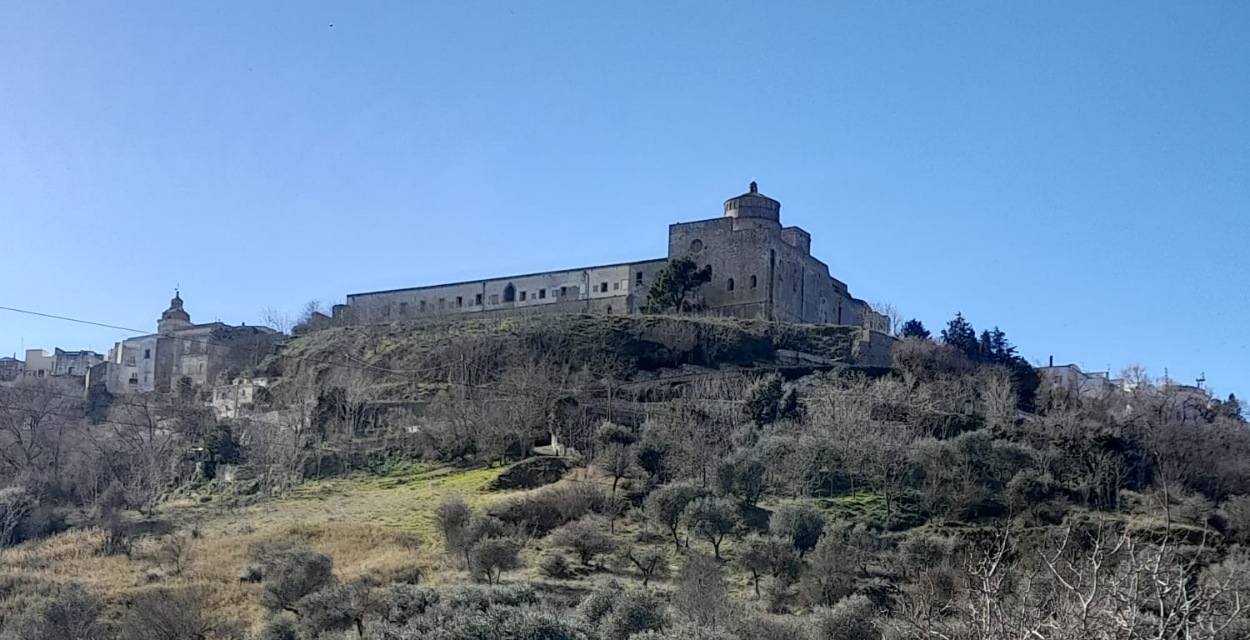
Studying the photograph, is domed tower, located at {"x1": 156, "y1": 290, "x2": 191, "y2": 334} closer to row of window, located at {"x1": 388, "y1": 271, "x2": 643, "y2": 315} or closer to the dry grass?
row of window, located at {"x1": 388, "y1": 271, "x2": 643, "y2": 315}

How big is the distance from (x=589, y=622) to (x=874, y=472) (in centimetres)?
1964

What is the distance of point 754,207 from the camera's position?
70062 millimetres

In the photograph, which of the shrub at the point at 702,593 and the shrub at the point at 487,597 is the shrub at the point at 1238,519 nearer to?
the shrub at the point at 702,593

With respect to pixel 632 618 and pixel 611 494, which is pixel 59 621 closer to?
pixel 632 618

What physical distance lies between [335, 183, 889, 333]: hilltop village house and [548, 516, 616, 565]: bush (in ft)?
107

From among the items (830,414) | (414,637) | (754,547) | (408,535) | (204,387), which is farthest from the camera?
(204,387)

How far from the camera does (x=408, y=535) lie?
38.1m

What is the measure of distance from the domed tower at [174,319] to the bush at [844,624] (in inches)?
2408

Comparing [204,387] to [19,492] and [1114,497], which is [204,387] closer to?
[19,492]

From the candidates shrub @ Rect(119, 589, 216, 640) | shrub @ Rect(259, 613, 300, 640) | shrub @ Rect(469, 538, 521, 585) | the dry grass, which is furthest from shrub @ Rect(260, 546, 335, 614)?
shrub @ Rect(469, 538, 521, 585)

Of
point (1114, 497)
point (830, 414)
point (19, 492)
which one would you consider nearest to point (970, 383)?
point (830, 414)

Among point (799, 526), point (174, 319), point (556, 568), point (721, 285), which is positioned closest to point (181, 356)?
point (174, 319)

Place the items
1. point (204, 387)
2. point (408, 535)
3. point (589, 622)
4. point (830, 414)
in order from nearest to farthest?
point (589, 622)
point (408, 535)
point (830, 414)
point (204, 387)

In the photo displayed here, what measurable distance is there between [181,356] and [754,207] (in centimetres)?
3498
